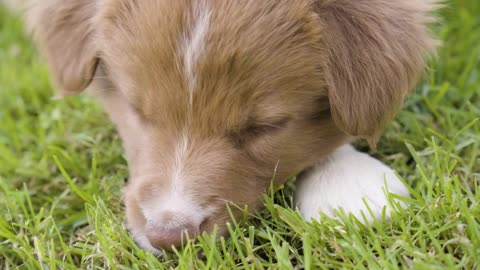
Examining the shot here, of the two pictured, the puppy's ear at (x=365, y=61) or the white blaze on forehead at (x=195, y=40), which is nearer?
the white blaze on forehead at (x=195, y=40)

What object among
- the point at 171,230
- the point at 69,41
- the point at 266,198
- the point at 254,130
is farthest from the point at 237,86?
the point at 69,41

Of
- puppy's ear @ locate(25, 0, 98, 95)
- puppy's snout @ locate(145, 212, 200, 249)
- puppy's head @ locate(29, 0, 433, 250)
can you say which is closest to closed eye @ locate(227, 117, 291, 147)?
puppy's head @ locate(29, 0, 433, 250)

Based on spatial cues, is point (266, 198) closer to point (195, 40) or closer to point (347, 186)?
point (347, 186)

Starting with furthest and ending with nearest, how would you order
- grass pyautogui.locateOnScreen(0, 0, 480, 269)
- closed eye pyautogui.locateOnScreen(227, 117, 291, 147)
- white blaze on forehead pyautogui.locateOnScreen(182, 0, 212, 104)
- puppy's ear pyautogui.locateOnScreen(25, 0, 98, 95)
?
Answer: puppy's ear pyautogui.locateOnScreen(25, 0, 98, 95)
closed eye pyautogui.locateOnScreen(227, 117, 291, 147)
white blaze on forehead pyautogui.locateOnScreen(182, 0, 212, 104)
grass pyautogui.locateOnScreen(0, 0, 480, 269)

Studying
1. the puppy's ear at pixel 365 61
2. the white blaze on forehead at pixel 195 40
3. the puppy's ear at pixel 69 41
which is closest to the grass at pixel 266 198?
the puppy's ear at pixel 365 61

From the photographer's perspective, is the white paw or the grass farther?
the white paw

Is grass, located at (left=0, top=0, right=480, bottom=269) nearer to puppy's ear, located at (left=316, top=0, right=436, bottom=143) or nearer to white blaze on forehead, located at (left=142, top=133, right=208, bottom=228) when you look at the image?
white blaze on forehead, located at (left=142, top=133, right=208, bottom=228)

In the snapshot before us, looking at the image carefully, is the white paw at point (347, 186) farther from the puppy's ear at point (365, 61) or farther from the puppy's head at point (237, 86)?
the puppy's ear at point (365, 61)
